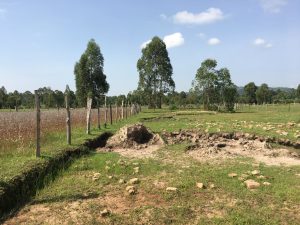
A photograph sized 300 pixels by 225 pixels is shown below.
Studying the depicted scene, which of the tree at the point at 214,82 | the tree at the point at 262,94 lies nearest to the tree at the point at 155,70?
the tree at the point at 214,82

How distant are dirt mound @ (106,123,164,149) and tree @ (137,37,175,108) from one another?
4712 centimetres

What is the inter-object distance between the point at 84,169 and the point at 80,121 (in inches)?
497

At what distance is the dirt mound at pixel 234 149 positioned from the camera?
37.0 ft

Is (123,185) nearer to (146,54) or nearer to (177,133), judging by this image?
(177,133)

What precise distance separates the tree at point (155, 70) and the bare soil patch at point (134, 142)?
155ft

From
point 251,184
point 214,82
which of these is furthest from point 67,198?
point 214,82

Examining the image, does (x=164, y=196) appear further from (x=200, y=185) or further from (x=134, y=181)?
(x=134, y=181)

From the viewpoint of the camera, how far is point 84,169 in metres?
10.1

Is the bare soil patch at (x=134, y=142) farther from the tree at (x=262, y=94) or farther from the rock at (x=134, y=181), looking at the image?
the tree at (x=262, y=94)

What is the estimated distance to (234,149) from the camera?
13.1 m

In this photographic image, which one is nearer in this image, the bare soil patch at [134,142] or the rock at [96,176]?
the rock at [96,176]

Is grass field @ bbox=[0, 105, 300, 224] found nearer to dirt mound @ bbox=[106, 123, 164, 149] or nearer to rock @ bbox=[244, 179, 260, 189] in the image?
rock @ bbox=[244, 179, 260, 189]

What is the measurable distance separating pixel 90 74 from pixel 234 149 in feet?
159

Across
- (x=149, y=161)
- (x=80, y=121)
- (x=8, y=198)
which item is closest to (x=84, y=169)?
(x=149, y=161)
